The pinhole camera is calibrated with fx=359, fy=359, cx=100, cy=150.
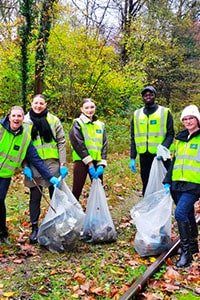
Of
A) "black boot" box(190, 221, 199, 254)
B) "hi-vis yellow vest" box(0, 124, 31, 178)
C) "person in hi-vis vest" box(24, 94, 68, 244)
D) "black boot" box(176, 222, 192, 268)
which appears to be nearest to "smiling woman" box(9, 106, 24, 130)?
"hi-vis yellow vest" box(0, 124, 31, 178)

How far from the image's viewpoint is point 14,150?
13.3 feet

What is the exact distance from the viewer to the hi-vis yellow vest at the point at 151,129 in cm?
473

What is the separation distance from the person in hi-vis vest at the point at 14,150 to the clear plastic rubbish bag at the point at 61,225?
0.74ft

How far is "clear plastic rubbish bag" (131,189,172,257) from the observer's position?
4.05 meters

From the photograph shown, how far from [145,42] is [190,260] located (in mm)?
14197

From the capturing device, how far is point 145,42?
16609mm

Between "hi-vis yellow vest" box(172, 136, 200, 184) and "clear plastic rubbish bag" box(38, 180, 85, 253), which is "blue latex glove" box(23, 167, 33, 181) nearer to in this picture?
"clear plastic rubbish bag" box(38, 180, 85, 253)

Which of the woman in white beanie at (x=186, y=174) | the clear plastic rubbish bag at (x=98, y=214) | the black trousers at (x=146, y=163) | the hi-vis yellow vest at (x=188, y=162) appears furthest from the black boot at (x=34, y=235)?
the hi-vis yellow vest at (x=188, y=162)

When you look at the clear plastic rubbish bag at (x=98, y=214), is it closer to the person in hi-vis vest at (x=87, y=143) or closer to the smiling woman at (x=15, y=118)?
the person in hi-vis vest at (x=87, y=143)

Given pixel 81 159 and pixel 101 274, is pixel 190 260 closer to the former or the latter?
pixel 101 274

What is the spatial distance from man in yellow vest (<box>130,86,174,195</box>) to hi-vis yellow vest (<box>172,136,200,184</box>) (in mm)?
737

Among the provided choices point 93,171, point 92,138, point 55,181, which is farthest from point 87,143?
point 55,181

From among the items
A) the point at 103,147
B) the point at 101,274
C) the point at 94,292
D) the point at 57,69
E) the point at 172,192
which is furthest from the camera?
the point at 57,69

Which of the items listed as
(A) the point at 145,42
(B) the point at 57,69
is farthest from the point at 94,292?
(A) the point at 145,42
